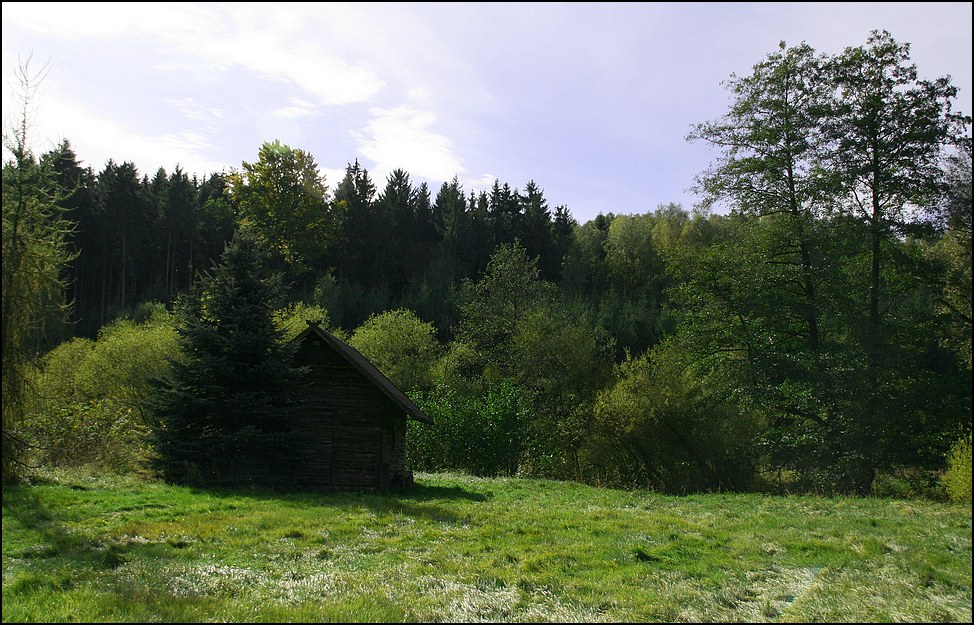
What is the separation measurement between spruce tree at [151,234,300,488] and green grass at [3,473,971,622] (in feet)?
10.5

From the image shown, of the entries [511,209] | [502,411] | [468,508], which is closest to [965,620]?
[468,508]

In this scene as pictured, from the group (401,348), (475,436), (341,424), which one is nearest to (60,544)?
(341,424)

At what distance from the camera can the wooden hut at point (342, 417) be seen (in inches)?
698

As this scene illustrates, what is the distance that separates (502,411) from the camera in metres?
28.7

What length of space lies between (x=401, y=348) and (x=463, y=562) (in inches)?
1301

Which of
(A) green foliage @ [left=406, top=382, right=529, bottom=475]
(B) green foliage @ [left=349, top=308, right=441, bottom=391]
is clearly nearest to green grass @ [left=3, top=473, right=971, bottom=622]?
(A) green foliage @ [left=406, top=382, right=529, bottom=475]

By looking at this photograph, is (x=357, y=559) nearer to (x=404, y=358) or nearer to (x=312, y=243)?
(x=404, y=358)

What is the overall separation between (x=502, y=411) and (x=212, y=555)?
21.1m

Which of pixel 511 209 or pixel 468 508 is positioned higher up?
pixel 511 209

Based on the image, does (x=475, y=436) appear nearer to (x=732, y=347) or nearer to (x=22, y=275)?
(x=732, y=347)

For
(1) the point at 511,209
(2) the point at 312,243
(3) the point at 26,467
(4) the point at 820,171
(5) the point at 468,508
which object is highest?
(1) the point at 511,209

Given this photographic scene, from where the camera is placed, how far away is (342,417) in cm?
1805

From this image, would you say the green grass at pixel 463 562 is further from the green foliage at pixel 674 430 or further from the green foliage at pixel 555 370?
the green foliage at pixel 555 370

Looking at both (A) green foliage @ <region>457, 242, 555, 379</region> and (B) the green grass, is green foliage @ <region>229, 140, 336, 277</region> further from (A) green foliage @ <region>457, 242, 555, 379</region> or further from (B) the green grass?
(B) the green grass
